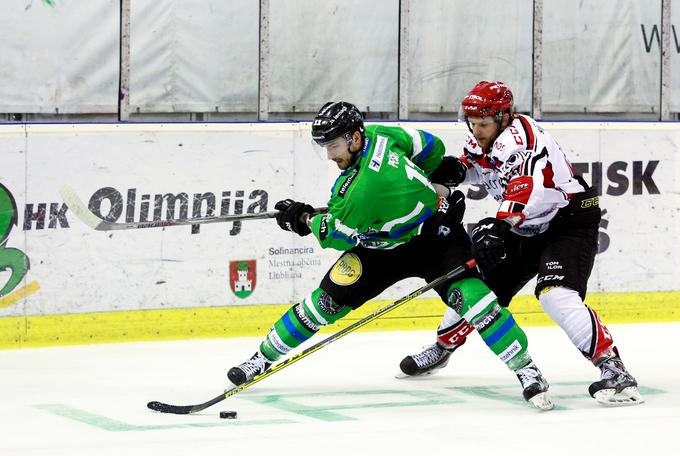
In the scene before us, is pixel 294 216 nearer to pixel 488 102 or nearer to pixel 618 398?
pixel 488 102

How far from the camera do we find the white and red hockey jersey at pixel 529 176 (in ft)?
16.4

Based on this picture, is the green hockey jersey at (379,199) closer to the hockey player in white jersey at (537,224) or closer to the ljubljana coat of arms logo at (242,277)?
the hockey player in white jersey at (537,224)

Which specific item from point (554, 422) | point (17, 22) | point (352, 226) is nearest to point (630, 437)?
point (554, 422)

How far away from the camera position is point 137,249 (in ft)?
21.9

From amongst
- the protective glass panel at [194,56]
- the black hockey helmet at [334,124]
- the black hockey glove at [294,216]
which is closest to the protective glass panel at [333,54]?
the protective glass panel at [194,56]

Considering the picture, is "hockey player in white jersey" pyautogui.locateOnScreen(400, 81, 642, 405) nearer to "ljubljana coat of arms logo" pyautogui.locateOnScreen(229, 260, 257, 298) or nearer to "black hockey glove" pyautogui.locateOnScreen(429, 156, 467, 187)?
"black hockey glove" pyautogui.locateOnScreen(429, 156, 467, 187)

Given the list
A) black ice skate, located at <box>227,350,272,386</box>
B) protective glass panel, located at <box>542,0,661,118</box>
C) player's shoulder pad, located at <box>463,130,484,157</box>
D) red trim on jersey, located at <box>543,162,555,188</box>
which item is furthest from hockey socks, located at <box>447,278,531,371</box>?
protective glass panel, located at <box>542,0,661,118</box>

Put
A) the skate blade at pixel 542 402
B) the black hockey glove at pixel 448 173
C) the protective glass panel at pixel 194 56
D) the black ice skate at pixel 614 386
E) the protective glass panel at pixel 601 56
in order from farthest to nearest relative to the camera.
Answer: the protective glass panel at pixel 601 56 → the protective glass panel at pixel 194 56 → the black hockey glove at pixel 448 173 → the black ice skate at pixel 614 386 → the skate blade at pixel 542 402

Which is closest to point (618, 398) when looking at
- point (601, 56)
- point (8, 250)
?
point (8, 250)

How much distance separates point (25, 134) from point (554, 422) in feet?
9.32

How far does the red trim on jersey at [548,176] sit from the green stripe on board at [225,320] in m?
2.11

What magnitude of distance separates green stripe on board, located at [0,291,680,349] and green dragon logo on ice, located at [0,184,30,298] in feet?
0.55

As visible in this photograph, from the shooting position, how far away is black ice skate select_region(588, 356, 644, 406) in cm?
508

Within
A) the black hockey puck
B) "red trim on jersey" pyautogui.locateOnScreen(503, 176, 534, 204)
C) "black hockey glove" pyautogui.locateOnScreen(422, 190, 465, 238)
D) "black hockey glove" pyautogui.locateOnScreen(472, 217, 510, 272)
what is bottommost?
the black hockey puck
